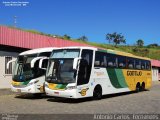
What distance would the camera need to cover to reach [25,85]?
19.0 metres

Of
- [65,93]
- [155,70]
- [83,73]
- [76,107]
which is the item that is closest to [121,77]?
[83,73]

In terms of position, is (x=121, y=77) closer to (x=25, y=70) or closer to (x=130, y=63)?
(x=130, y=63)

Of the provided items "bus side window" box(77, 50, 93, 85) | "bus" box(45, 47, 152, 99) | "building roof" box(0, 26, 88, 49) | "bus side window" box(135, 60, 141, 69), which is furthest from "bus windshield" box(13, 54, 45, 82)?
"bus side window" box(135, 60, 141, 69)

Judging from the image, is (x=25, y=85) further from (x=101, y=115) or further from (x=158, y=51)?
(x=158, y=51)

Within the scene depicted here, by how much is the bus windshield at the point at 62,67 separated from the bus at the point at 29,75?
1.24m

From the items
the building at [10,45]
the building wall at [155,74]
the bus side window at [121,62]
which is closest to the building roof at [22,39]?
the building at [10,45]

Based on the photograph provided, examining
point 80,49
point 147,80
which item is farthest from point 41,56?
point 147,80

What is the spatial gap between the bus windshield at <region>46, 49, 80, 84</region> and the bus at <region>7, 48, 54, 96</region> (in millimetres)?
1244

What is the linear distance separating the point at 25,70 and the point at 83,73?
3770mm

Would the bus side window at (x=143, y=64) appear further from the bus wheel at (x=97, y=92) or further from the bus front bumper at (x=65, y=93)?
the bus front bumper at (x=65, y=93)

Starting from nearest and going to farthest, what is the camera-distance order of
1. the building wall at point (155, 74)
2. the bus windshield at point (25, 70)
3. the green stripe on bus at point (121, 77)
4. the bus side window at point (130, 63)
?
the bus windshield at point (25, 70)
the green stripe on bus at point (121, 77)
the bus side window at point (130, 63)
the building wall at point (155, 74)

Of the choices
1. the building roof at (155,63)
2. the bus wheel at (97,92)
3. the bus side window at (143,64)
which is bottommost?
the bus wheel at (97,92)

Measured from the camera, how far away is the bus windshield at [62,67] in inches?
669

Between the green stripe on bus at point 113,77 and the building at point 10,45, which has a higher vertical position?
the building at point 10,45
